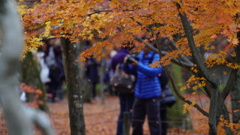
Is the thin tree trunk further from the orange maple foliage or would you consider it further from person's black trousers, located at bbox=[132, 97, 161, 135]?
person's black trousers, located at bbox=[132, 97, 161, 135]

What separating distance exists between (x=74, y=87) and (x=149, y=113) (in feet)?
5.51

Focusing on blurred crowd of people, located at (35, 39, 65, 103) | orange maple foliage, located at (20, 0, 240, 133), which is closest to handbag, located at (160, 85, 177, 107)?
orange maple foliage, located at (20, 0, 240, 133)

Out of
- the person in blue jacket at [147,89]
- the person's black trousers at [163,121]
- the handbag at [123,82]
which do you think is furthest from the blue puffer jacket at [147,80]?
the person's black trousers at [163,121]

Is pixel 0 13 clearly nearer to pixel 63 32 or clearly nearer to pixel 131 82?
pixel 63 32

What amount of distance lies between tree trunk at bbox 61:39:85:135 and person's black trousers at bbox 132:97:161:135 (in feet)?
4.92

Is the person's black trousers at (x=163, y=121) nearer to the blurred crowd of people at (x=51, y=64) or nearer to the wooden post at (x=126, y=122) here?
the wooden post at (x=126, y=122)

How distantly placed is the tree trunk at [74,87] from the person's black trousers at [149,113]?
150 centimetres

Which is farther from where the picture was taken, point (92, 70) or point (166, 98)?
point (92, 70)

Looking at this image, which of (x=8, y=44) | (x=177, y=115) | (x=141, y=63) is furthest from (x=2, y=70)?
(x=177, y=115)

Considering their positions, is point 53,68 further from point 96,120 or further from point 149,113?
point 149,113

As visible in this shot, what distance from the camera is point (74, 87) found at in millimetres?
4945

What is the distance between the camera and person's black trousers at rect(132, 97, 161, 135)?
609cm

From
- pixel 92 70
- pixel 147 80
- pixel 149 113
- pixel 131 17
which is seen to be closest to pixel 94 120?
pixel 92 70

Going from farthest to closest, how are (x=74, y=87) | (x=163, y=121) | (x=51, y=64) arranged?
(x=51, y=64), (x=163, y=121), (x=74, y=87)
